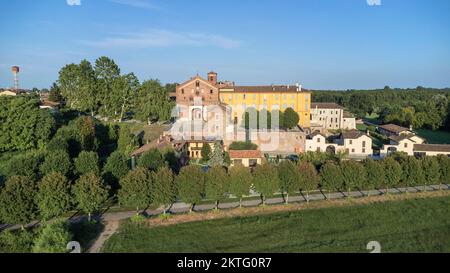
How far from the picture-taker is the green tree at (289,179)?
21.0 meters

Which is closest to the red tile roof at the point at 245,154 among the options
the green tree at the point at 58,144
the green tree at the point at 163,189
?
the green tree at the point at 163,189

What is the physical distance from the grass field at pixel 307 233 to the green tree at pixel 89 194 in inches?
77.9

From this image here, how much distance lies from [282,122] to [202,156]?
1435 centimetres

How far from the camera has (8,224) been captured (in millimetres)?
17672

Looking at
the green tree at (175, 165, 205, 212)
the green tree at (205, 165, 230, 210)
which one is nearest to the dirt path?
the green tree at (175, 165, 205, 212)

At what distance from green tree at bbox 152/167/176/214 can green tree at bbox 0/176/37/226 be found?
6083mm

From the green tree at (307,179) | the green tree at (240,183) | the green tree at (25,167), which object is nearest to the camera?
the green tree at (240,183)

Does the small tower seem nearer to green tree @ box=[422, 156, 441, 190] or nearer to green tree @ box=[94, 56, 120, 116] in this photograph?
green tree @ box=[94, 56, 120, 116]

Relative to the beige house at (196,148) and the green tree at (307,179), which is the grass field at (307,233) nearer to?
the green tree at (307,179)

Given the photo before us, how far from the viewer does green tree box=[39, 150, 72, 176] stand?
2181 cm
